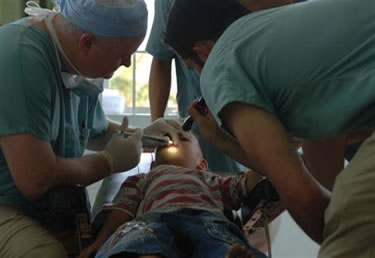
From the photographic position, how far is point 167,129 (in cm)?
214

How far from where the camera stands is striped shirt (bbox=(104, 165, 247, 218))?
1663 mm

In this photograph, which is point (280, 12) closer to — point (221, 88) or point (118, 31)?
point (221, 88)

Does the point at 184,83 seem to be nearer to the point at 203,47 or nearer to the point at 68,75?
the point at 68,75

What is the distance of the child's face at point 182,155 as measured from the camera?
203cm

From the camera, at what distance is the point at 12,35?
171 centimetres

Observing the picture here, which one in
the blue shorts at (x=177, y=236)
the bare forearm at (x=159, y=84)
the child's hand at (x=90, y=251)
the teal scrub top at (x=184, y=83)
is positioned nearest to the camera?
the blue shorts at (x=177, y=236)

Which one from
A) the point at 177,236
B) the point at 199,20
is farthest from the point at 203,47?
the point at 177,236

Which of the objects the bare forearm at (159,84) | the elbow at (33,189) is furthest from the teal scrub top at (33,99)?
the bare forearm at (159,84)

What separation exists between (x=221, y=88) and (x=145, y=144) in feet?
3.51

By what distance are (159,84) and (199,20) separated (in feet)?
3.55

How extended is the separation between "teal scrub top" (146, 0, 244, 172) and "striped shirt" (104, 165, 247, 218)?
38 centimetres

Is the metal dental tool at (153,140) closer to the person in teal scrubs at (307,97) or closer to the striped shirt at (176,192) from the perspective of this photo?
the striped shirt at (176,192)

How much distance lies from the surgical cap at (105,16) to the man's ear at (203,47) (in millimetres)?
400

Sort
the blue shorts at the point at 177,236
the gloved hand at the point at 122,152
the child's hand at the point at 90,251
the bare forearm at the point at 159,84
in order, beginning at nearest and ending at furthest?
1. the blue shorts at the point at 177,236
2. the child's hand at the point at 90,251
3. the gloved hand at the point at 122,152
4. the bare forearm at the point at 159,84
